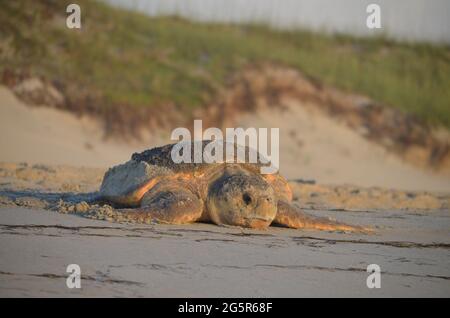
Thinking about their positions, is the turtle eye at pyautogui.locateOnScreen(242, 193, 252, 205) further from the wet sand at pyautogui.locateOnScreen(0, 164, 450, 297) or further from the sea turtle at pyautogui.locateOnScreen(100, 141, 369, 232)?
the wet sand at pyautogui.locateOnScreen(0, 164, 450, 297)

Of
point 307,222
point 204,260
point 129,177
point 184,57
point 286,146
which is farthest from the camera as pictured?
point 184,57

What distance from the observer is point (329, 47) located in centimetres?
1748

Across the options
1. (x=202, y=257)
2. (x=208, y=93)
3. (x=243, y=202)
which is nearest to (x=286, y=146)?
(x=208, y=93)

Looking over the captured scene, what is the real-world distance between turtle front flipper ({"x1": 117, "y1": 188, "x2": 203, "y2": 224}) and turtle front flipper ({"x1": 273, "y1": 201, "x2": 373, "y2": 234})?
0.63 m

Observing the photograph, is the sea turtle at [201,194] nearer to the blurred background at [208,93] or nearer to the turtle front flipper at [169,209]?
the turtle front flipper at [169,209]

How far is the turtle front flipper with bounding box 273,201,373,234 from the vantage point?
17.6 feet

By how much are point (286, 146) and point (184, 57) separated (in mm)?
2983

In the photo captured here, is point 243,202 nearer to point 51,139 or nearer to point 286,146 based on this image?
point 51,139

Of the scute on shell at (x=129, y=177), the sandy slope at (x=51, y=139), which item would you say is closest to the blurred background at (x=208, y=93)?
the sandy slope at (x=51, y=139)

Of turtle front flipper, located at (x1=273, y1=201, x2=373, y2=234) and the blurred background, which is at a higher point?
the blurred background

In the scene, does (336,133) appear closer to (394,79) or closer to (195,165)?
(394,79)

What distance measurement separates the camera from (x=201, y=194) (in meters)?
5.43

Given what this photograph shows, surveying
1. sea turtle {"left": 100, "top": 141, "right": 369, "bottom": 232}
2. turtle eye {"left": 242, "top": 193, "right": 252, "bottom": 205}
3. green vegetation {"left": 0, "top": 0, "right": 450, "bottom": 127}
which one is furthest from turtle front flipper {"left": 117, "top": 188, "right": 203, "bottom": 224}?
green vegetation {"left": 0, "top": 0, "right": 450, "bottom": 127}
